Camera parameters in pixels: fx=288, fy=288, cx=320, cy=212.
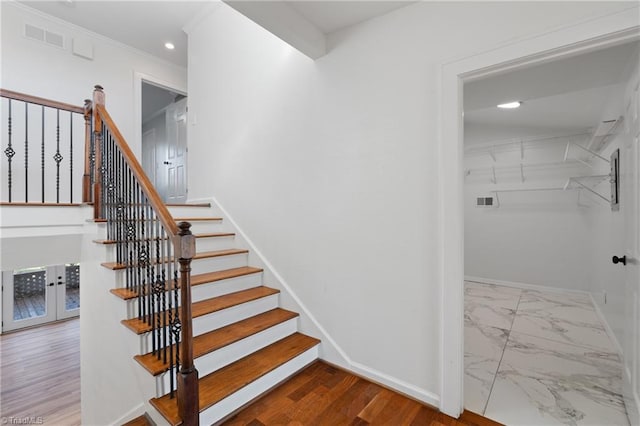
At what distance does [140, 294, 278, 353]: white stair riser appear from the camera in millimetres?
1850

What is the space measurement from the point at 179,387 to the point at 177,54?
4762mm

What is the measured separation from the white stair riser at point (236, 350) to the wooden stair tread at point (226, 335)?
3cm

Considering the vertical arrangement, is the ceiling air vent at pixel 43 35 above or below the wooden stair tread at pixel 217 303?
above

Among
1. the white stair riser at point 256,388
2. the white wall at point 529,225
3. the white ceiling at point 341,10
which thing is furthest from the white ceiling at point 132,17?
the white wall at point 529,225

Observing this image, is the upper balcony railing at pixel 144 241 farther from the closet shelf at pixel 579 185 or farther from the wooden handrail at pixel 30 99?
the closet shelf at pixel 579 185

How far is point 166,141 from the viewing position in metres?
5.63

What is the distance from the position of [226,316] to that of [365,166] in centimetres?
158

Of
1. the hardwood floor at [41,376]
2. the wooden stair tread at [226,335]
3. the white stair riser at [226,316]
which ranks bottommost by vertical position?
the hardwood floor at [41,376]

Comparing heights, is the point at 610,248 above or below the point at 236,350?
above

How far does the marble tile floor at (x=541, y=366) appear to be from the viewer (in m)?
1.79

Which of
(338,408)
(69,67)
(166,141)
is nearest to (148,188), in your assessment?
(338,408)

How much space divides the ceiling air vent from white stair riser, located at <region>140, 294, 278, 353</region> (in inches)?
161

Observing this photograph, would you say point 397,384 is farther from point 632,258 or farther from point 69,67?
point 69,67

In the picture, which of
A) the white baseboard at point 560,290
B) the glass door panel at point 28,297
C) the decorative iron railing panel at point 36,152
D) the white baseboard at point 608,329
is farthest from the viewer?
the glass door panel at point 28,297
